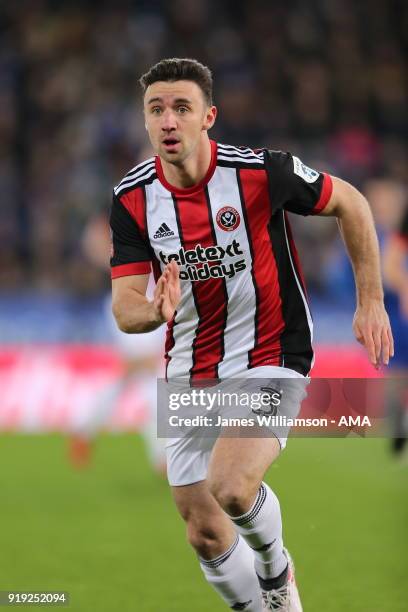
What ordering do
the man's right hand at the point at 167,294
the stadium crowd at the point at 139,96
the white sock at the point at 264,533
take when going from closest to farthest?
the man's right hand at the point at 167,294 < the white sock at the point at 264,533 < the stadium crowd at the point at 139,96

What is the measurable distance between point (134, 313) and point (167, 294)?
0.95ft

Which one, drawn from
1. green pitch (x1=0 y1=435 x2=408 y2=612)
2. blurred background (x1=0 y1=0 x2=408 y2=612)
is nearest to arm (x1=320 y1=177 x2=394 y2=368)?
green pitch (x1=0 y1=435 x2=408 y2=612)

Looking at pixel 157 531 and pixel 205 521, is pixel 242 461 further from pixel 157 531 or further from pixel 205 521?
pixel 157 531

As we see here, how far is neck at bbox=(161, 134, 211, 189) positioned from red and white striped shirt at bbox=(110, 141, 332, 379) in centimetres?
2

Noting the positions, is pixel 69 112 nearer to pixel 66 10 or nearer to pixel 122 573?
pixel 66 10

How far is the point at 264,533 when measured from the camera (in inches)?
166

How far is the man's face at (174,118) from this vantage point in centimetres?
421

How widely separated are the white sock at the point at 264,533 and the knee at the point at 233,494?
60 millimetres

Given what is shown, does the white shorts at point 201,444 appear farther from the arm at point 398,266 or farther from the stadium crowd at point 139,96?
the stadium crowd at point 139,96

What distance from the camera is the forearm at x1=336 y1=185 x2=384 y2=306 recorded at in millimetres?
4426

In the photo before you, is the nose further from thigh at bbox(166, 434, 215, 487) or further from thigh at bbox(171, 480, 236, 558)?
thigh at bbox(171, 480, 236, 558)

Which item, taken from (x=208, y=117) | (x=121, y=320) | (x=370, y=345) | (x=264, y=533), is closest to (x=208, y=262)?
(x=121, y=320)

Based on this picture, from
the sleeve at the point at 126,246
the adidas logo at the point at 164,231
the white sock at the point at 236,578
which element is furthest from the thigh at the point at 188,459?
the adidas logo at the point at 164,231

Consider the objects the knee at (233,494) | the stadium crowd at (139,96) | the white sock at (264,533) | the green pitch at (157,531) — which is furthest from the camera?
the stadium crowd at (139,96)
